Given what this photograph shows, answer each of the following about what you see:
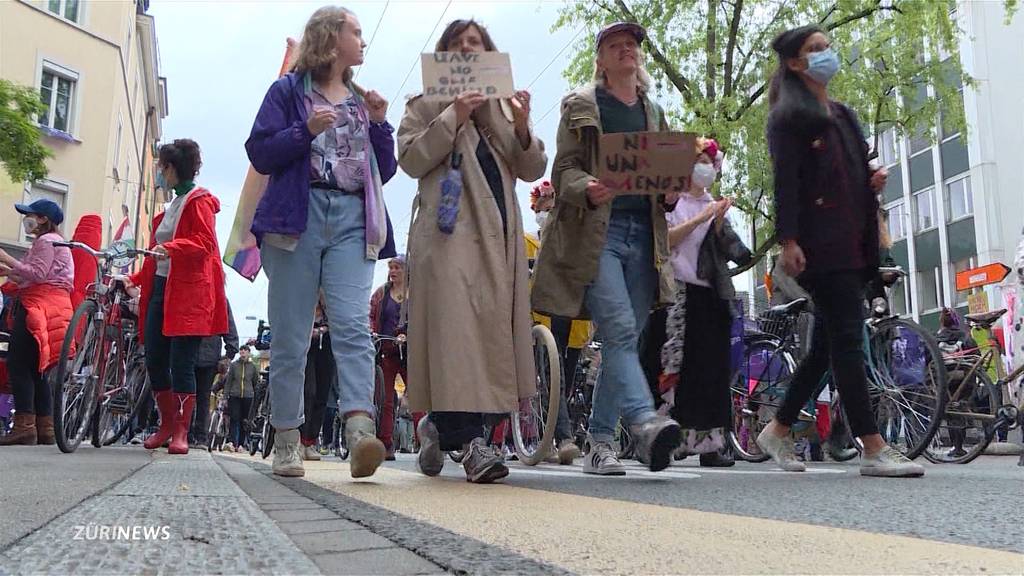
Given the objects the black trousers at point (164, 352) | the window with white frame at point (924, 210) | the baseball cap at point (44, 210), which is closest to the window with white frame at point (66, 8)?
the baseball cap at point (44, 210)

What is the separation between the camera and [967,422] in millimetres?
6359

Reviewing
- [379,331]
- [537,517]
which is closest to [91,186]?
[379,331]

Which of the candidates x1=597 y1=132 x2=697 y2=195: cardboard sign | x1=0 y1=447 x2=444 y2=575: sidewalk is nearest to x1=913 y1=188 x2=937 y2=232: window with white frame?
x1=597 y1=132 x2=697 y2=195: cardboard sign

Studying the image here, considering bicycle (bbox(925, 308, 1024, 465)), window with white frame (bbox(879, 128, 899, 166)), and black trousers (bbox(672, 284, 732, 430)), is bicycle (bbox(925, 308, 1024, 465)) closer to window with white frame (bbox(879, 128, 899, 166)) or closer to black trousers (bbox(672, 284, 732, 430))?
black trousers (bbox(672, 284, 732, 430))

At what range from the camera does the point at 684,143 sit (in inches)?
146

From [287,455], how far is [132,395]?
365 cm

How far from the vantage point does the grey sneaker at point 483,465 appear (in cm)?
348

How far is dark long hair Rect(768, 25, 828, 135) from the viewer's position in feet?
13.9

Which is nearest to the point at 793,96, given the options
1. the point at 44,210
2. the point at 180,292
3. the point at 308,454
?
the point at 180,292

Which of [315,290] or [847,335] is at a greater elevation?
[315,290]

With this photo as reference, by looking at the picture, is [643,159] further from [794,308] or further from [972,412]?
[972,412]

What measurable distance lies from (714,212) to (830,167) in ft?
2.61

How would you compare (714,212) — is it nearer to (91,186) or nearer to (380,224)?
(380,224)

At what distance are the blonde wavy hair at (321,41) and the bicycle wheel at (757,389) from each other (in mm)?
3769
